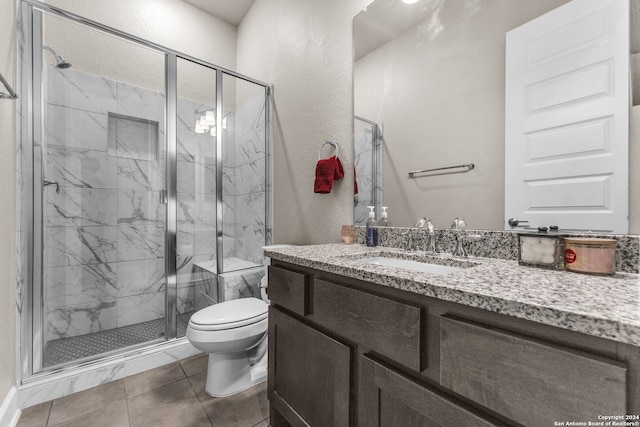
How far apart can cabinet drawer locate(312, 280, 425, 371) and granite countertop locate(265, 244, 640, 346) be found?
6cm

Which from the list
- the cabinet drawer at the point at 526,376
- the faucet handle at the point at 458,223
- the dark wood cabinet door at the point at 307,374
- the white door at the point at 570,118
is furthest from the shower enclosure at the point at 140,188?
the cabinet drawer at the point at 526,376

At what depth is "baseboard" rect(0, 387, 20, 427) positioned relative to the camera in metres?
1.29

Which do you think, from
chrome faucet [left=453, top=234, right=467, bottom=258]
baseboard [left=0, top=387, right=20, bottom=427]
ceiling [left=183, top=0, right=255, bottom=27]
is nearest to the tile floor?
baseboard [left=0, top=387, right=20, bottom=427]

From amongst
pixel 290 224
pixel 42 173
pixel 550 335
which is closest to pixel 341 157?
pixel 290 224

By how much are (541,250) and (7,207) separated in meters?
2.33

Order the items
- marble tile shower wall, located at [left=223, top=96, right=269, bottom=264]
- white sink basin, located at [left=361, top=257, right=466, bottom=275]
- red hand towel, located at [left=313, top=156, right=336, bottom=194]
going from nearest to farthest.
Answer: white sink basin, located at [left=361, top=257, right=466, bottom=275]
red hand towel, located at [left=313, top=156, right=336, bottom=194]
marble tile shower wall, located at [left=223, top=96, right=269, bottom=264]

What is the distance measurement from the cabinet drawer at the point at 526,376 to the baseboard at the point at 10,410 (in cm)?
193

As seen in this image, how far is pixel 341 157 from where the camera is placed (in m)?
1.76

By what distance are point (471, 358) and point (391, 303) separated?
22 centimetres

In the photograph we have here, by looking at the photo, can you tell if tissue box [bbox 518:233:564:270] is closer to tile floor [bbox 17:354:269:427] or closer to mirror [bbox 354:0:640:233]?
mirror [bbox 354:0:640:233]

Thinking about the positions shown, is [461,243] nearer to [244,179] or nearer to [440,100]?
[440,100]

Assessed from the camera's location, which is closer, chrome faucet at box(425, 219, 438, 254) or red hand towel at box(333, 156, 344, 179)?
chrome faucet at box(425, 219, 438, 254)

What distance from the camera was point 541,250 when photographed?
2.69 ft

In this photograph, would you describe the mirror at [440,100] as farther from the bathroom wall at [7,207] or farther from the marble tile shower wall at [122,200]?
the bathroom wall at [7,207]
